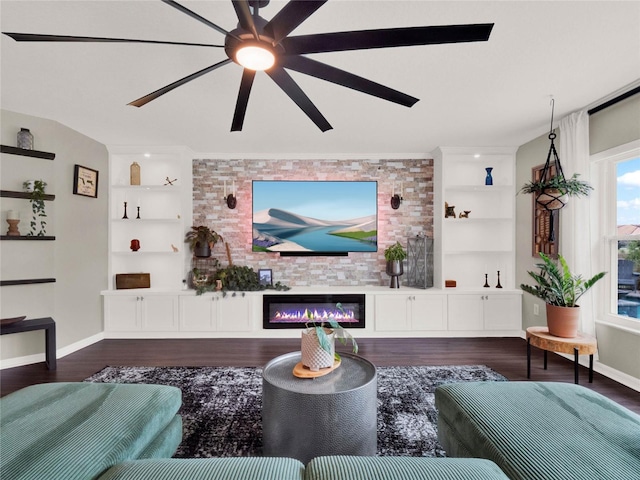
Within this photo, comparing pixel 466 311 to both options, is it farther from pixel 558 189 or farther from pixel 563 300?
pixel 558 189

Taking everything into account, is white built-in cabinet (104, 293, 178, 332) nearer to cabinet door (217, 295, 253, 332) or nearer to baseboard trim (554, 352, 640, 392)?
cabinet door (217, 295, 253, 332)

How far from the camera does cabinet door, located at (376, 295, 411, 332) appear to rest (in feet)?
13.2

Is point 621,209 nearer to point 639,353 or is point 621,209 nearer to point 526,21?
point 639,353

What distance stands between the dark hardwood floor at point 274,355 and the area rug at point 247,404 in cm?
21

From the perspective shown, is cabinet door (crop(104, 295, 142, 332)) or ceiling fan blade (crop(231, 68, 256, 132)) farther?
cabinet door (crop(104, 295, 142, 332))

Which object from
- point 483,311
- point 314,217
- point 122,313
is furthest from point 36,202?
point 483,311

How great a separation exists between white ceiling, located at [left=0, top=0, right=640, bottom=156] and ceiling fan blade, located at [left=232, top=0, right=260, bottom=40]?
0.61 metres

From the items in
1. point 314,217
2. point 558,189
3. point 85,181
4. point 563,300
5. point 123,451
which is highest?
point 85,181

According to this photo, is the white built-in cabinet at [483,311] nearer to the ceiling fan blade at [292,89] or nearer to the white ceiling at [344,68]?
the white ceiling at [344,68]

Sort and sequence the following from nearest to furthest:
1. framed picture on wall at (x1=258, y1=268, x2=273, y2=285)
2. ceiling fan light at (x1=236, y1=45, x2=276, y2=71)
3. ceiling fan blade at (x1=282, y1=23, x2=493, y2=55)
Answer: ceiling fan blade at (x1=282, y1=23, x2=493, y2=55) < ceiling fan light at (x1=236, y1=45, x2=276, y2=71) < framed picture on wall at (x1=258, y1=268, x2=273, y2=285)

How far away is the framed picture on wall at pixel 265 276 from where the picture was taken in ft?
14.1

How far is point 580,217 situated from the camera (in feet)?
9.93

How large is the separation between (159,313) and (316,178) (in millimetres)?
2797

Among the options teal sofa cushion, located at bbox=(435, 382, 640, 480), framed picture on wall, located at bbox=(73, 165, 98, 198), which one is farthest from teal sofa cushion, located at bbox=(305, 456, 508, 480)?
framed picture on wall, located at bbox=(73, 165, 98, 198)
